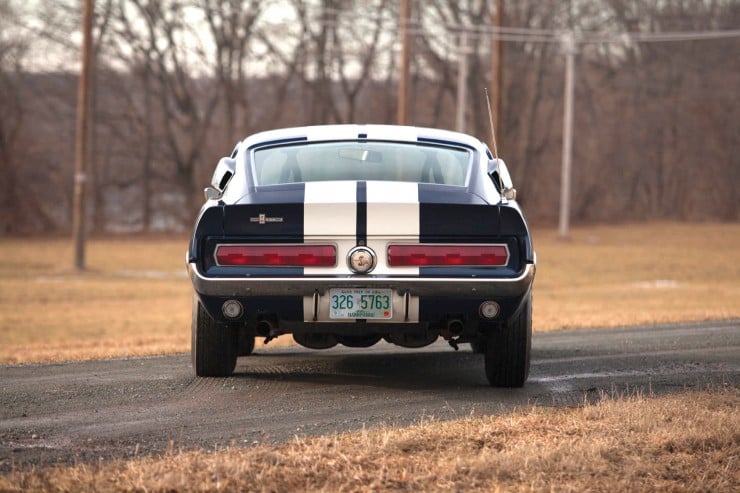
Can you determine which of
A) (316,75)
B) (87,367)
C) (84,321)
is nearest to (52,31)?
(316,75)

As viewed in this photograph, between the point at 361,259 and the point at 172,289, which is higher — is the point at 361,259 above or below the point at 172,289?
above

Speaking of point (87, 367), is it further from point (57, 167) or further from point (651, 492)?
point (57, 167)

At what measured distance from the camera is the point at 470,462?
521cm

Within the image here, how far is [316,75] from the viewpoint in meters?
55.8

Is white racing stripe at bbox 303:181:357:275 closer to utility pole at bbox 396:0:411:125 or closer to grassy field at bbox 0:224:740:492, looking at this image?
grassy field at bbox 0:224:740:492

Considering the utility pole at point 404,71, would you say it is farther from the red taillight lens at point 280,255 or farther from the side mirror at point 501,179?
the red taillight lens at point 280,255

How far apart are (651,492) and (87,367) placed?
5166 millimetres

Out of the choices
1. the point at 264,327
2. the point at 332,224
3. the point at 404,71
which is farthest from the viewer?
the point at 404,71

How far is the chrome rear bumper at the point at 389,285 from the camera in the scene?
→ 7.02 meters

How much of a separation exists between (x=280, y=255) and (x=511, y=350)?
5.13 ft

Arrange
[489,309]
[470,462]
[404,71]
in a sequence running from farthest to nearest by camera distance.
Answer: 1. [404,71]
2. [489,309]
3. [470,462]

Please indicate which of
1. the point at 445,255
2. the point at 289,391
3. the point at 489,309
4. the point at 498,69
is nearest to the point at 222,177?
the point at 289,391

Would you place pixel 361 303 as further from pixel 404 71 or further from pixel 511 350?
pixel 404 71

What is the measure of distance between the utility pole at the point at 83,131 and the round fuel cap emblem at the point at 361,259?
2445 centimetres
